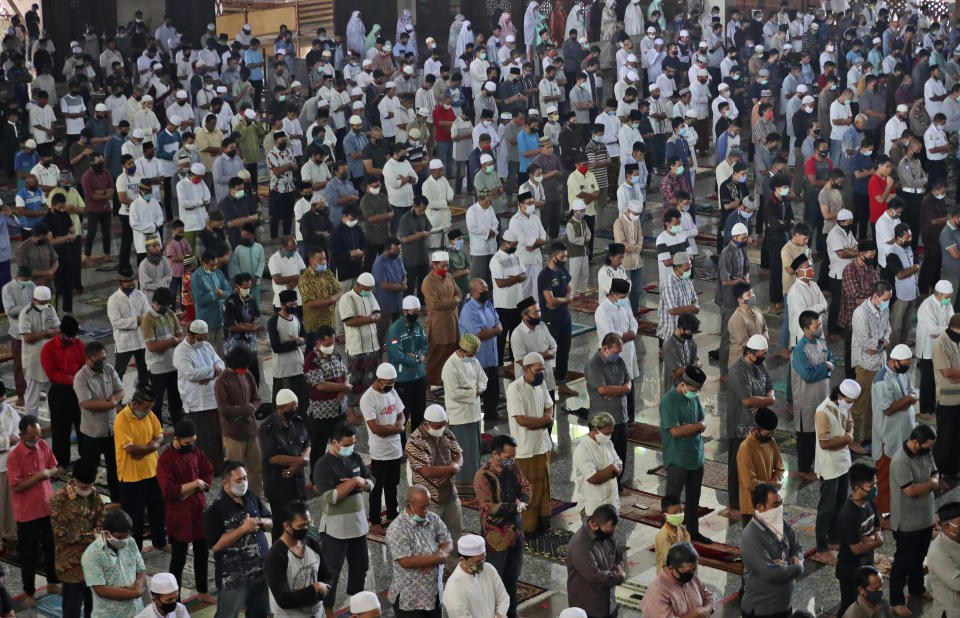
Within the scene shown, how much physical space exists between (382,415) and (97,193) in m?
9.24

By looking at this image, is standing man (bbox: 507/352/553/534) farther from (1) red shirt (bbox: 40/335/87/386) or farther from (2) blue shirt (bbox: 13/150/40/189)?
(2) blue shirt (bbox: 13/150/40/189)

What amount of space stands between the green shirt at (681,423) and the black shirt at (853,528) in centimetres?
169

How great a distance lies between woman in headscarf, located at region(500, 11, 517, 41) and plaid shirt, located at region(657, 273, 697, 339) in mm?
17679

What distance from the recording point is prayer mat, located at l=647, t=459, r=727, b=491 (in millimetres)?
14414

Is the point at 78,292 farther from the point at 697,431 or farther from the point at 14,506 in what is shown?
the point at 697,431

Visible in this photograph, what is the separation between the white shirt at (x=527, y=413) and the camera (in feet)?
43.2

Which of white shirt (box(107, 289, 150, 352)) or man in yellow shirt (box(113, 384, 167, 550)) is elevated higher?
white shirt (box(107, 289, 150, 352))

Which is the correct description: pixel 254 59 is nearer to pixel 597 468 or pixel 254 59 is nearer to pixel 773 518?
pixel 597 468

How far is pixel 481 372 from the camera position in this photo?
13969 mm

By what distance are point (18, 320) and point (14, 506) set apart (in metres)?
3.81

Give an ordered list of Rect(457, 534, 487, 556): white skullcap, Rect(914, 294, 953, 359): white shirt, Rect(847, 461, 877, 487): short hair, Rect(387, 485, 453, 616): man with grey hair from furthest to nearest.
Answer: Rect(914, 294, 953, 359): white shirt < Rect(847, 461, 877, 487): short hair < Rect(387, 485, 453, 616): man with grey hair < Rect(457, 534, 487, 556): white skullcap

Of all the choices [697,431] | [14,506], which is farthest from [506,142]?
[14,506]

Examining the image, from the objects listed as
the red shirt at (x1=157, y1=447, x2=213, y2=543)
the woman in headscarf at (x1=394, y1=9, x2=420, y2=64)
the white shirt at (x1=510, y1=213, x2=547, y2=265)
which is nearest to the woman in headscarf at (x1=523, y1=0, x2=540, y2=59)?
the woman in headscarf at (x1=394, y1=9, x2=420, y2=64)

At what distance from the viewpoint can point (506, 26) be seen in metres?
33.4
